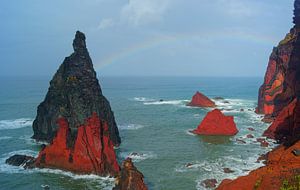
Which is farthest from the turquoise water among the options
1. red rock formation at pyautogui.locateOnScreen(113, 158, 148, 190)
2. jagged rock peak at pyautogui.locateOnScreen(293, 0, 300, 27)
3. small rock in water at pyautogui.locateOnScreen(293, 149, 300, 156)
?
jagged rock peak at pyautogui.locateOnScreen(293, 0, 300, 27)

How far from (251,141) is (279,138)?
853 cm

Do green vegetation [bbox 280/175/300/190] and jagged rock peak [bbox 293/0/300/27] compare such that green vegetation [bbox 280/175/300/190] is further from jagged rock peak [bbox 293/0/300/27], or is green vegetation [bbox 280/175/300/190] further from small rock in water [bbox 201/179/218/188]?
jagged rock peak [bbox 293/0/300/27]

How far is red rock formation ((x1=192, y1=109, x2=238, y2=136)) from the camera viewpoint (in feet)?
250

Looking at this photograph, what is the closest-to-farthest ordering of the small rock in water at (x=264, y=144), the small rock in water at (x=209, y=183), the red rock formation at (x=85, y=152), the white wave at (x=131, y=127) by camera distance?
the small rock in water at (x=209, y=183) < the red rock formation at (x=85, y=152) < the small rock in water at (x=264, y=144) < the white wave at (x=131, y=127)

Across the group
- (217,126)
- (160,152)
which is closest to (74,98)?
(160,152)

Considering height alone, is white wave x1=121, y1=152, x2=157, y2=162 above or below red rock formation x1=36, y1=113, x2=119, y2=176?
below

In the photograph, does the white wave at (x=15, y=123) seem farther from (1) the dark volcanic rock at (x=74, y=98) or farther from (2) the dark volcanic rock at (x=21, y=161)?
(2) the dark volcanic rock at (x=21, y=161)

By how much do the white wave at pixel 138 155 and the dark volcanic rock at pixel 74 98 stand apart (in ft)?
22.1

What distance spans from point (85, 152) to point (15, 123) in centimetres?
4847

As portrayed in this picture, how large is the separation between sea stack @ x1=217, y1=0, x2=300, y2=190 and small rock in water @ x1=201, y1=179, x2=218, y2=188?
716cm

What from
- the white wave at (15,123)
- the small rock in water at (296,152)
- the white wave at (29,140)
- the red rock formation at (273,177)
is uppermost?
the small rock in water at (296,152)

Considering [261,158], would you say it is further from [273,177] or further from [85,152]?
[273,177]

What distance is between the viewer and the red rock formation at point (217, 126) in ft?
250

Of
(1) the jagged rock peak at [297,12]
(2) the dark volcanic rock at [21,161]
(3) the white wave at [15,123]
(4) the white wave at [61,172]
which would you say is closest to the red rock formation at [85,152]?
(4) the white wave at [61,172]
